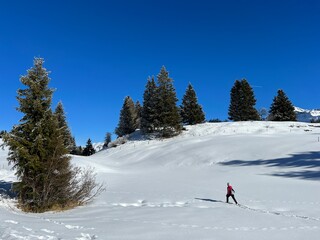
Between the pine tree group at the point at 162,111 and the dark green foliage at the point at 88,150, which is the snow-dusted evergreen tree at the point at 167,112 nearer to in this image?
the pine tree group at the point at 162,111

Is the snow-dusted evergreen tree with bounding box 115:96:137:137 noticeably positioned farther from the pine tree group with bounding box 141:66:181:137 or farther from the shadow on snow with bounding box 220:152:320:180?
the shadow on snow with bounding box 220:152:320:180

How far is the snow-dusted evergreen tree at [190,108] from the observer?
56.8 meters

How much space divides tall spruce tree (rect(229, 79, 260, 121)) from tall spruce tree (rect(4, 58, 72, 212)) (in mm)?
48907

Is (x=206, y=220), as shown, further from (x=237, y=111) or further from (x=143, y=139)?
(x=237, y=111)

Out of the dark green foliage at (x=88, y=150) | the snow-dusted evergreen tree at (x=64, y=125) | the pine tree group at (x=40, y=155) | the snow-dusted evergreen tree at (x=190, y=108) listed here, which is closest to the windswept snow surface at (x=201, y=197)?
the pine tree group at (x=40, y=155)

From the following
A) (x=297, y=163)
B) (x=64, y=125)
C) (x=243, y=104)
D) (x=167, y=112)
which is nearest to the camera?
(x=297, y=163)

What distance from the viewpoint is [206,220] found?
1145 centimetres

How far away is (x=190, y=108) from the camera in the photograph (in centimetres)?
5756

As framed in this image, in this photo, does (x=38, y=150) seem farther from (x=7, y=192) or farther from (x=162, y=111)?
(x=162, y=111)

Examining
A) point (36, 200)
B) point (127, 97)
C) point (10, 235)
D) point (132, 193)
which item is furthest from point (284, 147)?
point (127, 97)

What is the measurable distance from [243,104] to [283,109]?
739 centimetres

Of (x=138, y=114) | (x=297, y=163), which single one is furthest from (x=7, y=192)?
(x=138, y=114)

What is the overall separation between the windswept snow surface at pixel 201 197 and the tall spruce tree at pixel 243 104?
19198mm

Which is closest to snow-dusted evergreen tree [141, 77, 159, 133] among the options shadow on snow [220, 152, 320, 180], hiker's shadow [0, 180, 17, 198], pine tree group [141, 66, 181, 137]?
pine tree group [141, 66, 181, 137]
